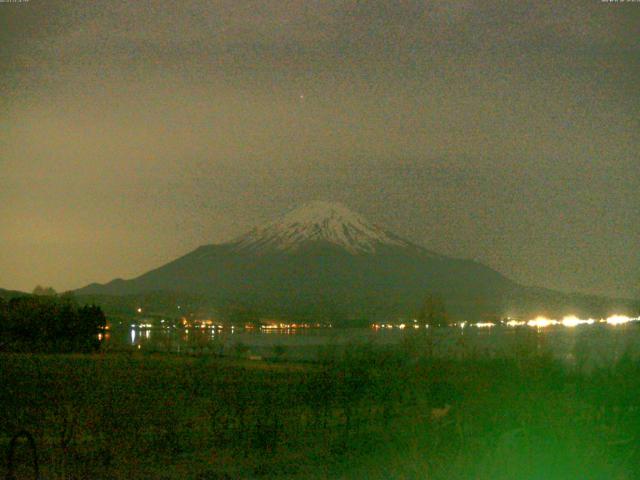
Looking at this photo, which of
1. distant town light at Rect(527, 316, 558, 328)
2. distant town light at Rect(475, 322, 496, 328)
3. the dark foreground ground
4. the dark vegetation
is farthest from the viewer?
distant town light at Rect(475, 322, 496, 328)

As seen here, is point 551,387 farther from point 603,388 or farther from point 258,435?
point 258,435

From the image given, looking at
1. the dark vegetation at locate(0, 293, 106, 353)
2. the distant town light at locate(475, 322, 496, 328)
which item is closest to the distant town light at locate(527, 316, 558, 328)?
the distant town light at locate(475, 322, 496, 328)

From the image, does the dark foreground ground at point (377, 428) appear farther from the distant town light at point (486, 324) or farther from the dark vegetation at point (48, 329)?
the distant town light at point (486, 324)

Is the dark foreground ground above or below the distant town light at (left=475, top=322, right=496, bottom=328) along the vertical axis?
below

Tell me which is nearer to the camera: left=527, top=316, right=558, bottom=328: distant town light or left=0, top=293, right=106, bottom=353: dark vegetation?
left=527, top=316, right=558, bottom=328: distant town light

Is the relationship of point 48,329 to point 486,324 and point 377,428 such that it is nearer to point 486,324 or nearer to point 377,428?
point 486,324

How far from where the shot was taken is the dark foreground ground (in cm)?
1320

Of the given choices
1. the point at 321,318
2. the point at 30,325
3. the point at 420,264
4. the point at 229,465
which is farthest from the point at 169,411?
the point at 420,264

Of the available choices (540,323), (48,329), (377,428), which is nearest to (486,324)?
(48,329)

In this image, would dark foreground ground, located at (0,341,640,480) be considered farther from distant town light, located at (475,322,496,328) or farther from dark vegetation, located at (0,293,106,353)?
distant town light, located at (475,322,496,328)

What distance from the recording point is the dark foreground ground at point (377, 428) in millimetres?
13195

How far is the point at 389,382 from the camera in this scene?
2239 cm

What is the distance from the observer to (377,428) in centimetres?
1830

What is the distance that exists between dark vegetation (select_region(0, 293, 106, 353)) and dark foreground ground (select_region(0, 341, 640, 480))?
3276cm
